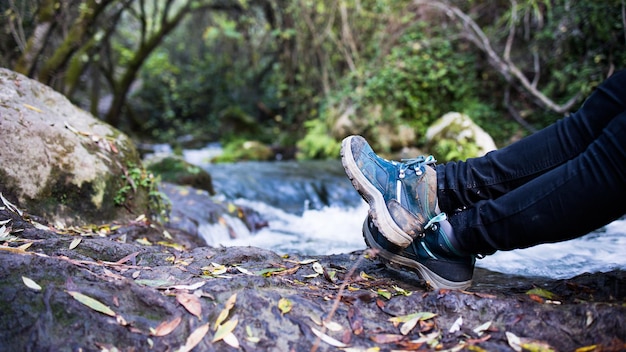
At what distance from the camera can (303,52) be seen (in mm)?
11758

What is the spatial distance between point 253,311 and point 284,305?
0.11 m

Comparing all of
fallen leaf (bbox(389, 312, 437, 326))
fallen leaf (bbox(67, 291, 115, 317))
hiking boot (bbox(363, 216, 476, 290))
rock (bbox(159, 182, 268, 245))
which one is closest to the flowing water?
rock (bbox(159, 182, 268, 245))

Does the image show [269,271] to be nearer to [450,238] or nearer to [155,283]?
[155,283]

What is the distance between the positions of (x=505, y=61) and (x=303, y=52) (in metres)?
5.42

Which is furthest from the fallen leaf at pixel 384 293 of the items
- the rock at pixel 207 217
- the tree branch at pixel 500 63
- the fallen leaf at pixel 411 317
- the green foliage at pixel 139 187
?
the tree branch at pixel 500 63

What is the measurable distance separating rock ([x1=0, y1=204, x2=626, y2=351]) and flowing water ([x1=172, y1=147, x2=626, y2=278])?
0.91 m

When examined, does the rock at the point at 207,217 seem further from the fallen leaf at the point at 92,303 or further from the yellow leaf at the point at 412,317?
the yellow leaf at the point at 412,317

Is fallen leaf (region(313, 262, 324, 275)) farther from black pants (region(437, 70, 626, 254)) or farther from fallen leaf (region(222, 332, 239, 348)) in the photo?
fallen leaf (region(222, 332, 239, 348))

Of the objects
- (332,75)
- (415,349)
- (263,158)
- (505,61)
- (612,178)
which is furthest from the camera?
(332,75)

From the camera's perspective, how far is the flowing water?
8.80ft

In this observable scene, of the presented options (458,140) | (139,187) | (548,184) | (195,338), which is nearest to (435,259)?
(548,184)

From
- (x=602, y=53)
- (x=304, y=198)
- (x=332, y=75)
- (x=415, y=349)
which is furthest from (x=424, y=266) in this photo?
(x=332, y=75)

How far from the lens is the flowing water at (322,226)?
268cm

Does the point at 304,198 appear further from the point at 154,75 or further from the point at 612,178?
the point at 154,75
